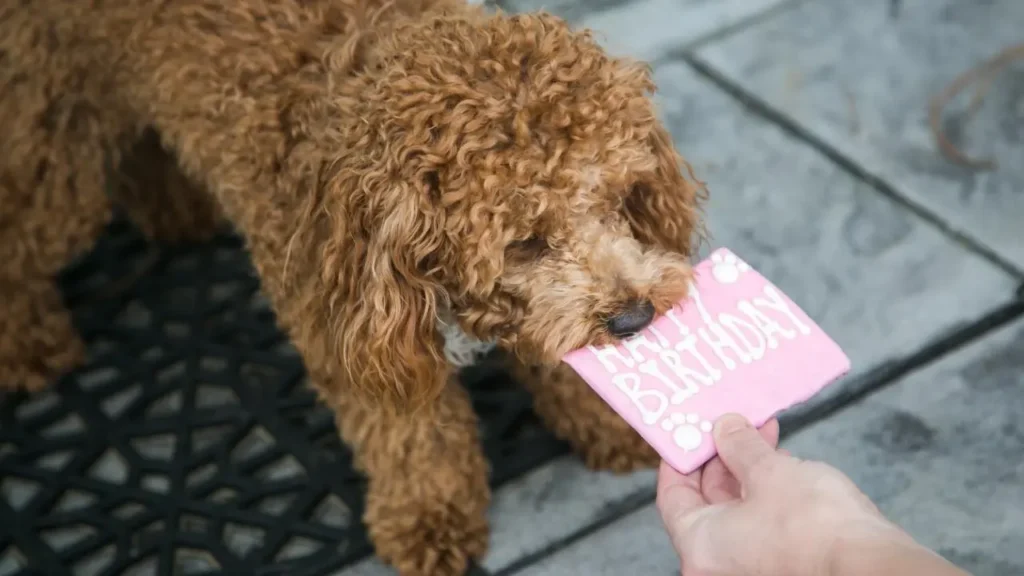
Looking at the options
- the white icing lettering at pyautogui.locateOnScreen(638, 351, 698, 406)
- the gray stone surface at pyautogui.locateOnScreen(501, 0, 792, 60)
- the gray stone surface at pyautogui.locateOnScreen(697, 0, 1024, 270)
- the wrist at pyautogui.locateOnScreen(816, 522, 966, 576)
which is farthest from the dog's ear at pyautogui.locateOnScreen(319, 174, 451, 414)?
the gray stone surface at pyautogui.locateOnScreen(501, 0, 792, 60)

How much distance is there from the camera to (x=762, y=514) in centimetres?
146

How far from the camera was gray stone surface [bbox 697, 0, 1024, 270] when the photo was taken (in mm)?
2873

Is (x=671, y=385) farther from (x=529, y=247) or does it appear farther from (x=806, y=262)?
(x=806, y=262)

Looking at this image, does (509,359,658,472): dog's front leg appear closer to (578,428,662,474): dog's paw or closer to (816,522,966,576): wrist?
(578,428,662,474): dog's paw

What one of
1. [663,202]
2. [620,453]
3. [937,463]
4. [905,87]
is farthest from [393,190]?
[905,87]

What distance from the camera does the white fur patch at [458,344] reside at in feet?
6.58

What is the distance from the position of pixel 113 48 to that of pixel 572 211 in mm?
1263

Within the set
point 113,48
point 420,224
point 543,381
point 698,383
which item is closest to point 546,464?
point 543,381

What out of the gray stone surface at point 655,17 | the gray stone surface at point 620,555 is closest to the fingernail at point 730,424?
the gray stone surface at point 620,555

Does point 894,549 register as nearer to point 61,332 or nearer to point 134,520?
point 134,520

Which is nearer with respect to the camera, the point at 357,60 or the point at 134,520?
the point at 357,60

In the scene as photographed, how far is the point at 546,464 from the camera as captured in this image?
2.46 meters

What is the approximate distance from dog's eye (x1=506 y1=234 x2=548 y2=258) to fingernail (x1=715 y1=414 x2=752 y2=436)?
0.42 metres

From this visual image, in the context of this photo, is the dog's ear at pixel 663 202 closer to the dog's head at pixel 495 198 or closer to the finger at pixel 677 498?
the dog's head at pixel 495 198
